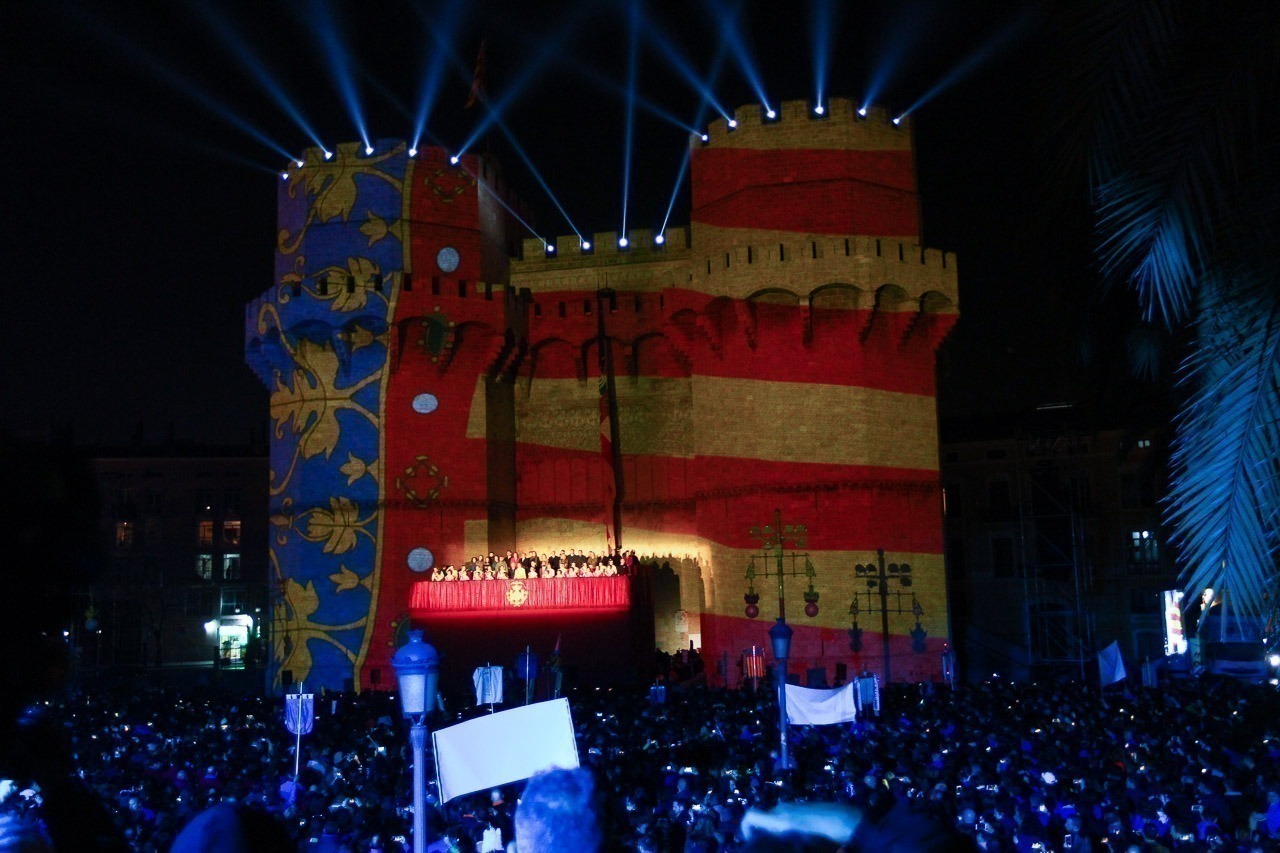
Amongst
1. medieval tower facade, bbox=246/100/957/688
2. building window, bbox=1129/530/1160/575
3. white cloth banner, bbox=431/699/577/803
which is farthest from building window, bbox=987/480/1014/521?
white cloth banner, bbox=431/699/577/803

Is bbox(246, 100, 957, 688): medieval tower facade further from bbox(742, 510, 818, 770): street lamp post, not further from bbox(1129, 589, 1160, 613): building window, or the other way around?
bbox(1129, 589, 1160, 613): building window

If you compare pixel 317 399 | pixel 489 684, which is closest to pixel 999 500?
pixel 317 399

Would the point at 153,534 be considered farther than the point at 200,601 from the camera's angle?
Yes

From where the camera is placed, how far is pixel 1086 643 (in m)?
41.7

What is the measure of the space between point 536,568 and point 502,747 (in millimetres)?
21910

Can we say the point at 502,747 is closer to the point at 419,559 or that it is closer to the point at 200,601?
the point at 419,559

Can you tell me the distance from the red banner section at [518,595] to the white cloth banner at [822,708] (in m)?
12.2

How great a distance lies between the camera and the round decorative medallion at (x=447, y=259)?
3388cm

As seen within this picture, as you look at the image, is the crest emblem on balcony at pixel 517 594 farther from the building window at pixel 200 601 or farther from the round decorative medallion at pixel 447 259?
the building window at pixel 200 601

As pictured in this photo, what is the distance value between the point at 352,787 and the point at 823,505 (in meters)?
19.7

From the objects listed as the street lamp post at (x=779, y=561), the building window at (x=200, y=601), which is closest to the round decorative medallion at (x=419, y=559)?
the street lamp post at (x=779, y=561)

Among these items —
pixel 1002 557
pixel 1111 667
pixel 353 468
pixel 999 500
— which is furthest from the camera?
pixel 999 500

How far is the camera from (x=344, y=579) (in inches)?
1283

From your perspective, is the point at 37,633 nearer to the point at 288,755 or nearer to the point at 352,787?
the point at 352,787
